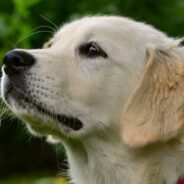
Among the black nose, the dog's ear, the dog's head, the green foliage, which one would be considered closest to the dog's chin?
the dog's head

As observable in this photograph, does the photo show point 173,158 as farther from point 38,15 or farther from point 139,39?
point 38,15

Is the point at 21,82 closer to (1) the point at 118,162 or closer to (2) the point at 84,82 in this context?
(2) the point at 84,82

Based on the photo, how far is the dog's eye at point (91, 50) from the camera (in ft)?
16.4

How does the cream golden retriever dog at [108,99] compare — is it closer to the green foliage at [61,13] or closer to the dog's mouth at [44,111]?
the dog's mouth at [44,111]

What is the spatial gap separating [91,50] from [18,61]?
47cm

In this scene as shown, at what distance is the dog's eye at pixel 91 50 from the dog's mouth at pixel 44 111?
43cm

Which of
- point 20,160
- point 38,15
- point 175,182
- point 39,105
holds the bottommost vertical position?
point 20,160

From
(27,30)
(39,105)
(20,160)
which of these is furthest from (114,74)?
(20,160)

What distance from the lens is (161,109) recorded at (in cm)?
485

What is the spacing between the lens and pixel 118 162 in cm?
496

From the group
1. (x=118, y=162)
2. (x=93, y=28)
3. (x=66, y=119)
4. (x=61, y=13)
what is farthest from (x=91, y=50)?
(x=61, y=13)

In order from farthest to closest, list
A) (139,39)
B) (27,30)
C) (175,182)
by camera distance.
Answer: (27,30) < (139,39) < (175,182)

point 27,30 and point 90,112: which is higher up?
point 90,112

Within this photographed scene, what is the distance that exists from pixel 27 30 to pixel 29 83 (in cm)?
309
